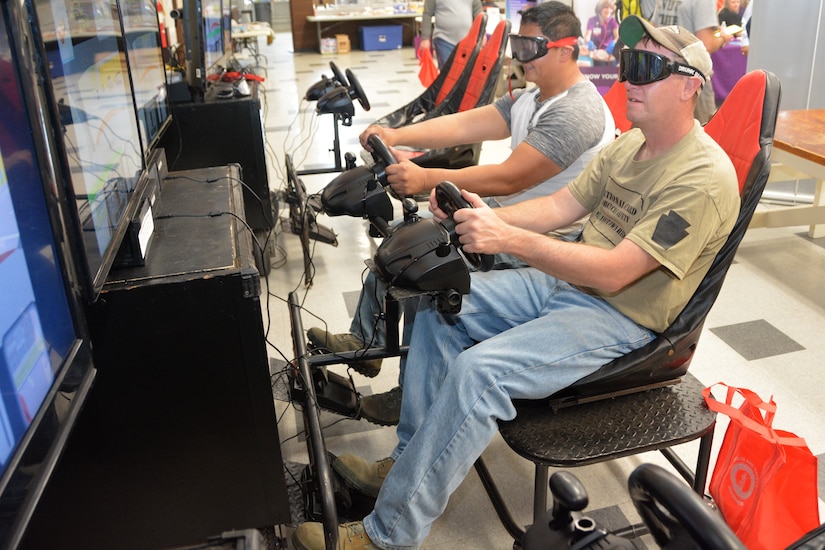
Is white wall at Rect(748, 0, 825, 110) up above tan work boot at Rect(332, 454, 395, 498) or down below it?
above

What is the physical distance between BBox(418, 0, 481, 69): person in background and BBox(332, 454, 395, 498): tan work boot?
4414 millimetres

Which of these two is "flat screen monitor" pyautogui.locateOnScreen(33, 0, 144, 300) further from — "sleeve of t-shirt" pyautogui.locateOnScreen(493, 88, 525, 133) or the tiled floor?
"sleeve of t-shirt" pyautogui.locateOnScreen(493, 88, 525, 133)

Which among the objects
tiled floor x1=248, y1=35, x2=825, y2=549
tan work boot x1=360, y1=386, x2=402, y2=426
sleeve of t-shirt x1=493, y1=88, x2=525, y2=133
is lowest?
tiled floor x1=248, y1=35, x2=825, y2=549

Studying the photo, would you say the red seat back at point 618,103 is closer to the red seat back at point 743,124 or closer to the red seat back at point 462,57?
the red seat back at point 462,57

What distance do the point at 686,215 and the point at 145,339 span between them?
3.66 ft

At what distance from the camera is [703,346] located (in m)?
2.62

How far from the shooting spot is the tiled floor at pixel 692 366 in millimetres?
1895

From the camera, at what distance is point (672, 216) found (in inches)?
57.1

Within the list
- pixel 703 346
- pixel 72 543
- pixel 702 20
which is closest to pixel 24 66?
pixel 72 543

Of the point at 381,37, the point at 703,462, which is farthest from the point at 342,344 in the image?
the point at 381,37

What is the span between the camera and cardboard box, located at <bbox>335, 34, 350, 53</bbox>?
11367mm

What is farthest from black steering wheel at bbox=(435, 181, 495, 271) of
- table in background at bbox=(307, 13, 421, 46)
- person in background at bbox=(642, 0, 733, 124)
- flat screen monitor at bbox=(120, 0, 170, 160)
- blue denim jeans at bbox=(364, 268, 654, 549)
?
table in background at bbox=(307, 13, 421, 46)

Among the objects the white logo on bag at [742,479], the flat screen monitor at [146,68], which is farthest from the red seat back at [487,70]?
the white logo on bag at [742,479]

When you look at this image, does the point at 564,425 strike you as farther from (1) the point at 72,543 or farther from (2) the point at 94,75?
(2) the point at 94,75
